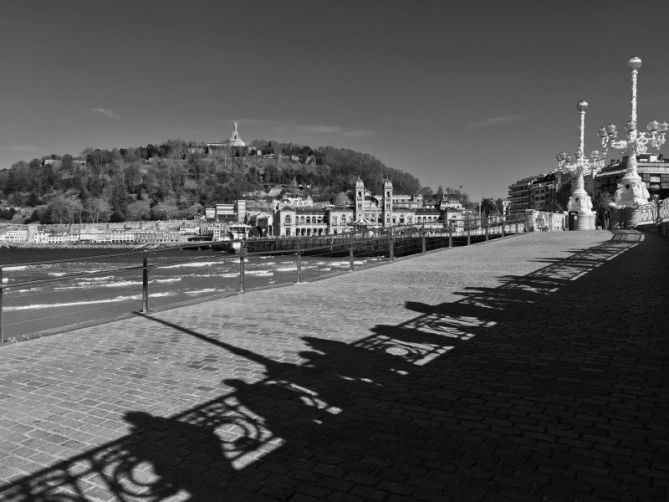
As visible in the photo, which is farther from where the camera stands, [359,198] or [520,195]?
[520,195]

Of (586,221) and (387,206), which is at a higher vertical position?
(387,206)

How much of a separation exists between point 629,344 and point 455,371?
2.24 m

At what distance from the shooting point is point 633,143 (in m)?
33.7

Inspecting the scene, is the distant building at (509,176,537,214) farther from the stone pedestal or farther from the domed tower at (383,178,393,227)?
the stone pedestal

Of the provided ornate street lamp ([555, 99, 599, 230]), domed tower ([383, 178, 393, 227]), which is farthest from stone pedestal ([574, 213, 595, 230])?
domed tower ([383, 178, 393, 227])

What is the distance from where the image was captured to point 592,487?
9.81ft

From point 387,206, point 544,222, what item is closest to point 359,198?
point 387,206

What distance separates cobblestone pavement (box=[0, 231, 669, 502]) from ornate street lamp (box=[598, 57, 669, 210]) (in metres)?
29.2

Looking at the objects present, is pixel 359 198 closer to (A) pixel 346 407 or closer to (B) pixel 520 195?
(B) pixel 520 195

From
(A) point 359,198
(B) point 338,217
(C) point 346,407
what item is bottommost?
(C) point 346,407

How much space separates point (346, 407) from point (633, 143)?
115ft

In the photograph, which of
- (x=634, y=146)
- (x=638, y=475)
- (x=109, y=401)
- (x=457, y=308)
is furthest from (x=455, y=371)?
(x=634, y=146)

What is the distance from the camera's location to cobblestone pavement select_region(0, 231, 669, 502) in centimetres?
310

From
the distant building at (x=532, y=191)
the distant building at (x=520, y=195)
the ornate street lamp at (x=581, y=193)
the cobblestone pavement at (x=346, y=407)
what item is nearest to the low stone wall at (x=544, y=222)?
the ornate street lamp at (x=581, y=193)
